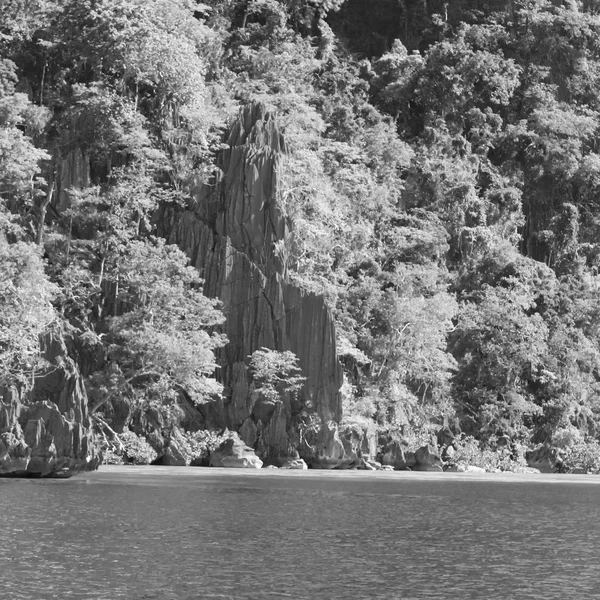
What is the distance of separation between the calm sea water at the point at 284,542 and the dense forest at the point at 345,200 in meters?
12.2

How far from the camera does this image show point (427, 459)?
55.8 metres

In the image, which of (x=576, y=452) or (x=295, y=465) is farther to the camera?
(x=576, y=452)

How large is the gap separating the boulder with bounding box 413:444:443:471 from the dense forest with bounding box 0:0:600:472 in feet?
3.37

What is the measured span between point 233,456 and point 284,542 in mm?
26299

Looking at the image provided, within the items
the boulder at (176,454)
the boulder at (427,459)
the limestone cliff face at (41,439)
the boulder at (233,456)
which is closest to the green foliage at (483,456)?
the boulder at (427,459)

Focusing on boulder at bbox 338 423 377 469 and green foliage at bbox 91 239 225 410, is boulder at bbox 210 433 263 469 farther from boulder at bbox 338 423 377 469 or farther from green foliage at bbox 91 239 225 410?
boulder at bbox 338 423 377 469

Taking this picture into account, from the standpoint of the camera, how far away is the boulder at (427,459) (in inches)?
2196

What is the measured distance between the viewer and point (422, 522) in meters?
28.1

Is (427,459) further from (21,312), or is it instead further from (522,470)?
(21,312)

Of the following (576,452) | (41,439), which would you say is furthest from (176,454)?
(576,452)

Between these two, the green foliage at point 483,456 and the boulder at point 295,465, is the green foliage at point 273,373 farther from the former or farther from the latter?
the green foliage at point 483,456

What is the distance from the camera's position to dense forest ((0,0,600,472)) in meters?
49.9

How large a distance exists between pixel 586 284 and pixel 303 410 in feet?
77.3

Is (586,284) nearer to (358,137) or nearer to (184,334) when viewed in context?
(358,137)
